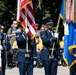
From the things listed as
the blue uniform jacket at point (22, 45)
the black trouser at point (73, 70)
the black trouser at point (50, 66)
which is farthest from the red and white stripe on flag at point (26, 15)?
the black trouser at point (73, 70)

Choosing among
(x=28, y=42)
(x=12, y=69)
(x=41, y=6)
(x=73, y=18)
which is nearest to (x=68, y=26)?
(x=73, y=18)

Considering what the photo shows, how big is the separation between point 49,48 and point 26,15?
1.14 meters

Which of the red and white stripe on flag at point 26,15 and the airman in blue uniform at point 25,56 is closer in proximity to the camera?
the airman in blue uniform at point 25,56

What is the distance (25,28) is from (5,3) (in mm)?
12908

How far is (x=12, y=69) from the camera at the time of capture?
54.2 ft

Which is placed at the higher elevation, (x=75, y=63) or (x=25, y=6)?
(x=25, y=6)

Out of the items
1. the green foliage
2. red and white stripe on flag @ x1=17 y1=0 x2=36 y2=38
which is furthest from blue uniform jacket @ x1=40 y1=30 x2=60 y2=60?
the green foliage

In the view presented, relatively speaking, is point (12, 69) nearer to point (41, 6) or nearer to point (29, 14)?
point (29, 14)

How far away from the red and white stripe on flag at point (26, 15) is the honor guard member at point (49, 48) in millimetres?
542

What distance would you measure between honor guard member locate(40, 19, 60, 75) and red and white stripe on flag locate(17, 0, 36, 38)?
0.54m

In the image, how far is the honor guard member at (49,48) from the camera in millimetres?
11805

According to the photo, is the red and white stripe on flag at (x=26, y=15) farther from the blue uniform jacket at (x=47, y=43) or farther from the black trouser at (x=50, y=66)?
the black trouser at (x=50, y=66)

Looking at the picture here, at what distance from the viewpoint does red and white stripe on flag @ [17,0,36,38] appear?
12234 millimetres

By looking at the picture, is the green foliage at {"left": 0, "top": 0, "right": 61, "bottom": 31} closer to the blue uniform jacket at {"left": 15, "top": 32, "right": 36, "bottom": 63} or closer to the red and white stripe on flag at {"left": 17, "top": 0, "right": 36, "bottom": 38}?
the red and white stripe on flag at {"left": 17, "top": 0, "right": 36, "bottom": 38}
